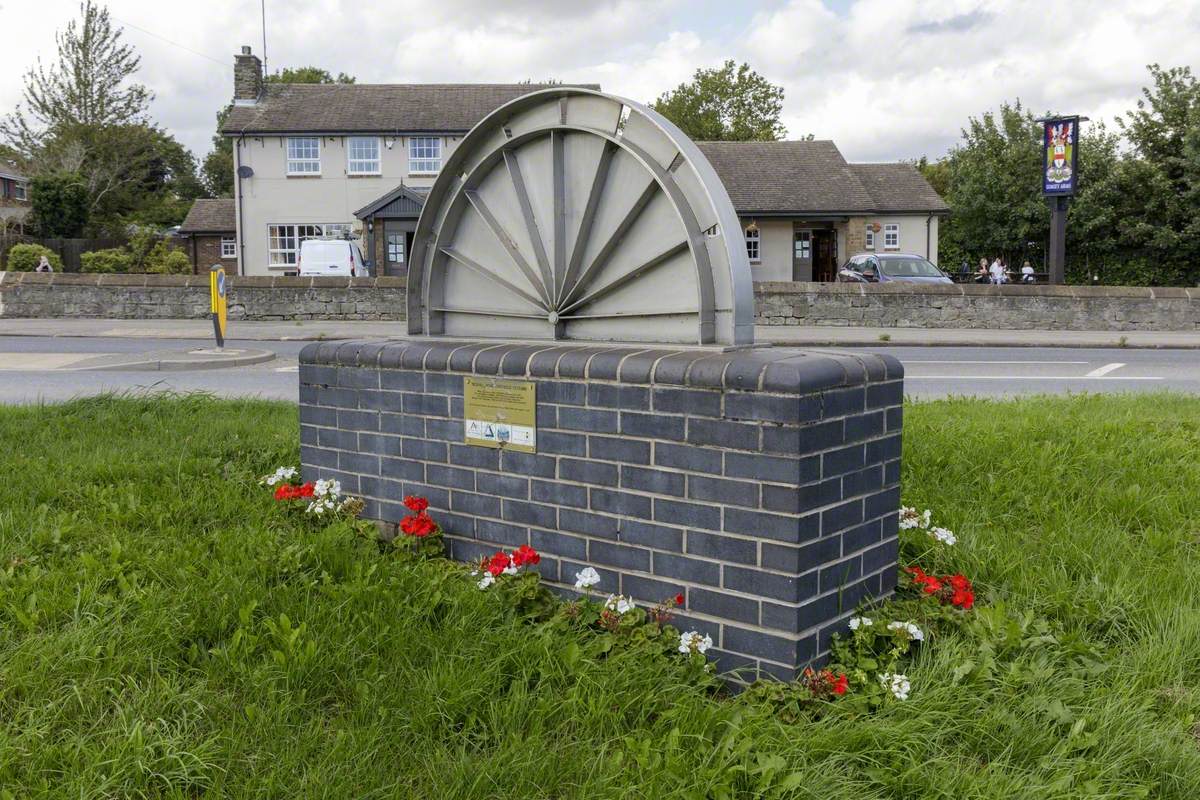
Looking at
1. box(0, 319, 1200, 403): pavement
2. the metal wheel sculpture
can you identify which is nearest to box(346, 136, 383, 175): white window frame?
box(0, 319, 1200, 403): pavement

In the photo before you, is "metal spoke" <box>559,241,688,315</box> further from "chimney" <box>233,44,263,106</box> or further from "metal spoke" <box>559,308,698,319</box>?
"chimney" <box>233,44,263,106</box>

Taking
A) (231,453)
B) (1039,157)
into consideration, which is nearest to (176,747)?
(231,453)

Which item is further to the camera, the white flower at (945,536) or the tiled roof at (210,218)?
the tiled roof at (210,218)

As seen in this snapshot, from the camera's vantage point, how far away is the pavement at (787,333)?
60.6ft

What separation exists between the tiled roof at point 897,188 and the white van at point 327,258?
19146mm

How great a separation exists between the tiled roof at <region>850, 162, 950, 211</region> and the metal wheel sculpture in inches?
→ 1419

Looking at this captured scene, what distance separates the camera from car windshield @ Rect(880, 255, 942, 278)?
26.3m

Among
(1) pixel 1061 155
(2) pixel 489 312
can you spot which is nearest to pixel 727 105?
(1) pixel 1061 155

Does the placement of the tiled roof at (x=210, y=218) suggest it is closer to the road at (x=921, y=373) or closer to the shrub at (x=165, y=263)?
the shrub at (x=165, y=263)

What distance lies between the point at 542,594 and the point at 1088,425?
4442 mm

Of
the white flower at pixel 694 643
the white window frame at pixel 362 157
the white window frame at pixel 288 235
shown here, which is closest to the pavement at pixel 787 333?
the white flower at pixel 694 643

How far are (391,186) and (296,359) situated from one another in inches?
913

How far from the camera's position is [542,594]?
3838 mm

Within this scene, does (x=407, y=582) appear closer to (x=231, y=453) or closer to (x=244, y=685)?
(x=244, y=685)
